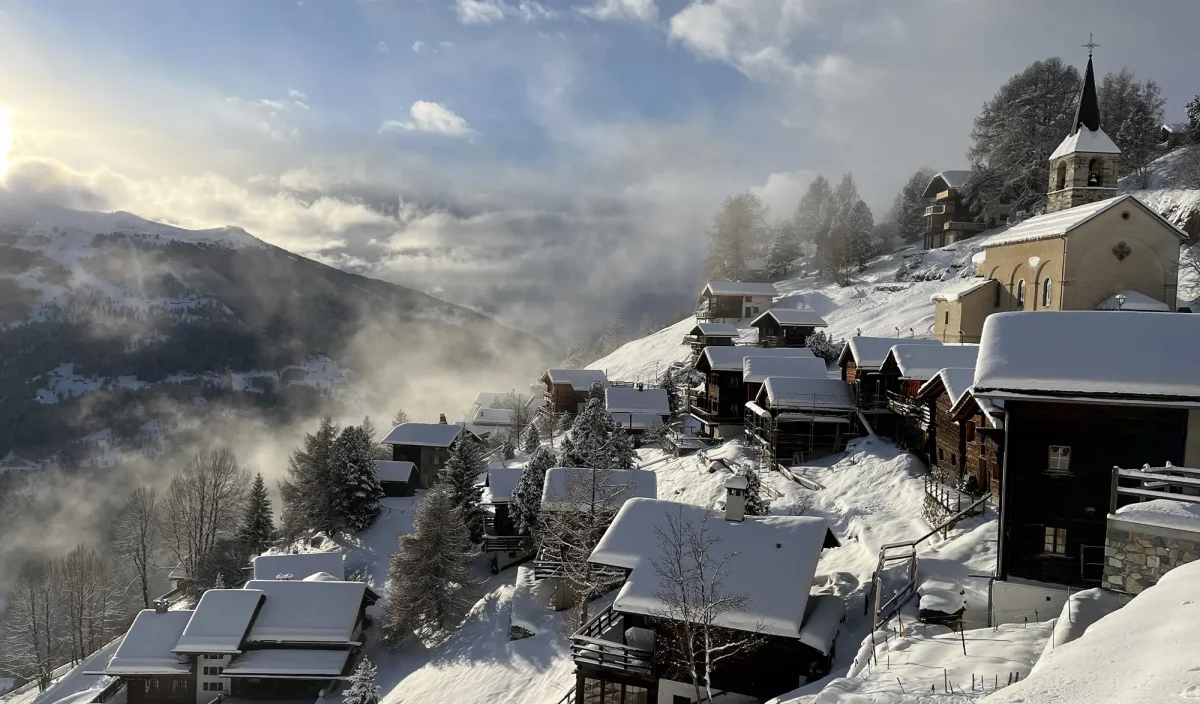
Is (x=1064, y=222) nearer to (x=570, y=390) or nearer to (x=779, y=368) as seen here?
(x=779, y=368)

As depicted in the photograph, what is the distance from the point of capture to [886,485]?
2912 centimetres

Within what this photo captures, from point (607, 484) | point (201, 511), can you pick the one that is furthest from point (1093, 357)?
point (201, 511)

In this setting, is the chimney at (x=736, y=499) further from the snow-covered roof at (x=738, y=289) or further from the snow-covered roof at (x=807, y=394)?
the snow-covered roof at (x=738, y=289)

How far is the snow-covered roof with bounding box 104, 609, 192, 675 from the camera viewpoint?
3434 cm

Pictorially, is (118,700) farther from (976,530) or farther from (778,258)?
(778,258)

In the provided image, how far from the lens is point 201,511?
190ft

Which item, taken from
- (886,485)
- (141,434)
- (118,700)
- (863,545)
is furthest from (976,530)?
(141,434)

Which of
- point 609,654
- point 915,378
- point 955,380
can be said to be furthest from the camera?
point 915,378

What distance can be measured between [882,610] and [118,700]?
131 feet

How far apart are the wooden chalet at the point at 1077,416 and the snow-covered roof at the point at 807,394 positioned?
2081 cm

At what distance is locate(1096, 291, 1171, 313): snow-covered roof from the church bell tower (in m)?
6.12

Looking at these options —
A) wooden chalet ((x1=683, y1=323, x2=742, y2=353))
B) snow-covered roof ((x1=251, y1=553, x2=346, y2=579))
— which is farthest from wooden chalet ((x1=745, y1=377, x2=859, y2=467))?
wooden chalet ((x1=683, y1=323, x2=742, y2=353))

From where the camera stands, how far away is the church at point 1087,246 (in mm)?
32438

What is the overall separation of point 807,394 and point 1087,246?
603 inches
